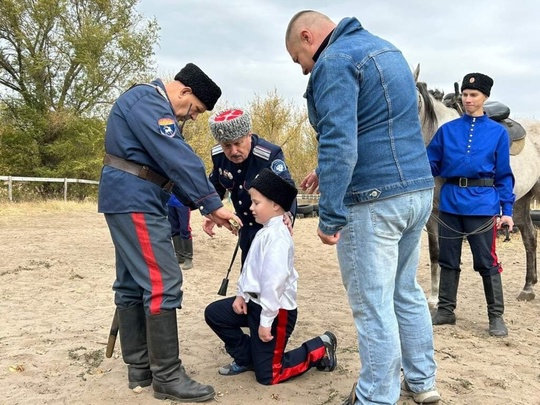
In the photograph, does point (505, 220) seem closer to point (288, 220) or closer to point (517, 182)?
point (517, 182)

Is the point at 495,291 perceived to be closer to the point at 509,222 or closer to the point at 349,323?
the point at 509,222

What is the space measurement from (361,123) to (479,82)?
227cm

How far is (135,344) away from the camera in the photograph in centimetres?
335

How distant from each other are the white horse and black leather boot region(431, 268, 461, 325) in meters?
0.54

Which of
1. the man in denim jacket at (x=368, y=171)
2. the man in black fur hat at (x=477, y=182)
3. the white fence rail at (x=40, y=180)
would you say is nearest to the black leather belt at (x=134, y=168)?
the man in denim jacket at (x=368, y=171)

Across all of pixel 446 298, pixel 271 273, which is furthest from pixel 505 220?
pixel 271 273

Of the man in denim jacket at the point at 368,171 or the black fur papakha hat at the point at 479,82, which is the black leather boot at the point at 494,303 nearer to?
the black fur papakha hat at the point at 479,82

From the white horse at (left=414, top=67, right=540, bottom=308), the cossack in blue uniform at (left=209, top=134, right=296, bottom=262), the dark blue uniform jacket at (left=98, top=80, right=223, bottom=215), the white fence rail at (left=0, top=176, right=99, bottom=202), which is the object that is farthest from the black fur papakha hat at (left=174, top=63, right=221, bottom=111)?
the white fence rail at (left=0, top=176, right=99, bottom=202)

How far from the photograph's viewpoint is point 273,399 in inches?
124

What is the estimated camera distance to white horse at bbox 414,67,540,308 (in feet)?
17.3

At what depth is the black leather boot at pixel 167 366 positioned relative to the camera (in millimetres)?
3113

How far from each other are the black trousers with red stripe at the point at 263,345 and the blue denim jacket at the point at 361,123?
1027 millimetres

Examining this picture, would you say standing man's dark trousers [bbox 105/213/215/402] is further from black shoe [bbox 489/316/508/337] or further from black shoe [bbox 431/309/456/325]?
black shoe [bbox 489/316/508/337]

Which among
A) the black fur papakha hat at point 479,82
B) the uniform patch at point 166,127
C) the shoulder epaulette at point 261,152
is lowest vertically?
the shoulder epaulette at point 261,152
